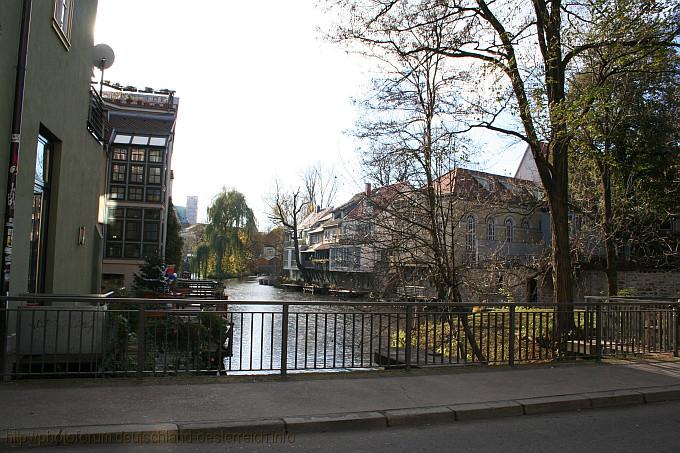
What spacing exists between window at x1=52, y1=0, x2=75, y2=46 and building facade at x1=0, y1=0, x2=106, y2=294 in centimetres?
2

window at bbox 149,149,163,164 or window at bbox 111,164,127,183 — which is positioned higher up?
window at bbox 149,149,163,164

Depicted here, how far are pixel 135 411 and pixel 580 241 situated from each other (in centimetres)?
2142

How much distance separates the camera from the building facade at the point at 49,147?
6699mm

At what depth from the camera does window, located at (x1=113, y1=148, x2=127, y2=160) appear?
28184mm

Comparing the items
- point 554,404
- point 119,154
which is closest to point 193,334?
point 554,404

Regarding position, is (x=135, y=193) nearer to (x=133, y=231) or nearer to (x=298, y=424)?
(x=133, y=231)

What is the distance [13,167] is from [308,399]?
15.2ft

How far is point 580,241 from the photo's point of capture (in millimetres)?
22812

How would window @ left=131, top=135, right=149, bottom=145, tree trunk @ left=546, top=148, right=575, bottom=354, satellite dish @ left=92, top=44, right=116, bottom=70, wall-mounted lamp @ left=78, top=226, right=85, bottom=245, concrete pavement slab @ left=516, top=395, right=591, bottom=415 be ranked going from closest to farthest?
concrete pavement slab @ left=516, top=395, right=591, bottom=415, wall-mounted lamp @ left=78, top=226, right=85, bottom=245, tree trunk @ left=546, top=148, right=575, bottom=354, satellite dish @ left=92, top=44, right=116, bottom=70, window @ left=131, top=135, right=149, bottom=145

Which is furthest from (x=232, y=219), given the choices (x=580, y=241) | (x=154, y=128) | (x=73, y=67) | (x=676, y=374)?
(x=676, y=374)

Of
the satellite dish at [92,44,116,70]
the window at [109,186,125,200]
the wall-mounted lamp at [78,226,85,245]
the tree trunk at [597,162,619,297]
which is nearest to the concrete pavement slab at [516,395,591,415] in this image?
the wall-mounted lamp at [78,226,85,245]

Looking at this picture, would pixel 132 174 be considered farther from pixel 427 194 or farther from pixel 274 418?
pixel 274 418

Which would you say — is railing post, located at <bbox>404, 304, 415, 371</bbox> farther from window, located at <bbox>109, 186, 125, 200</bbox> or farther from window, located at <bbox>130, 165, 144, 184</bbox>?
window, located at <bbox>109, 186, 125, 200</bbox>

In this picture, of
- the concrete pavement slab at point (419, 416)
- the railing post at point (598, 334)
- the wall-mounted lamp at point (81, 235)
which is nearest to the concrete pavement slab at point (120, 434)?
the concrete pavement slab at point (419, 416)
